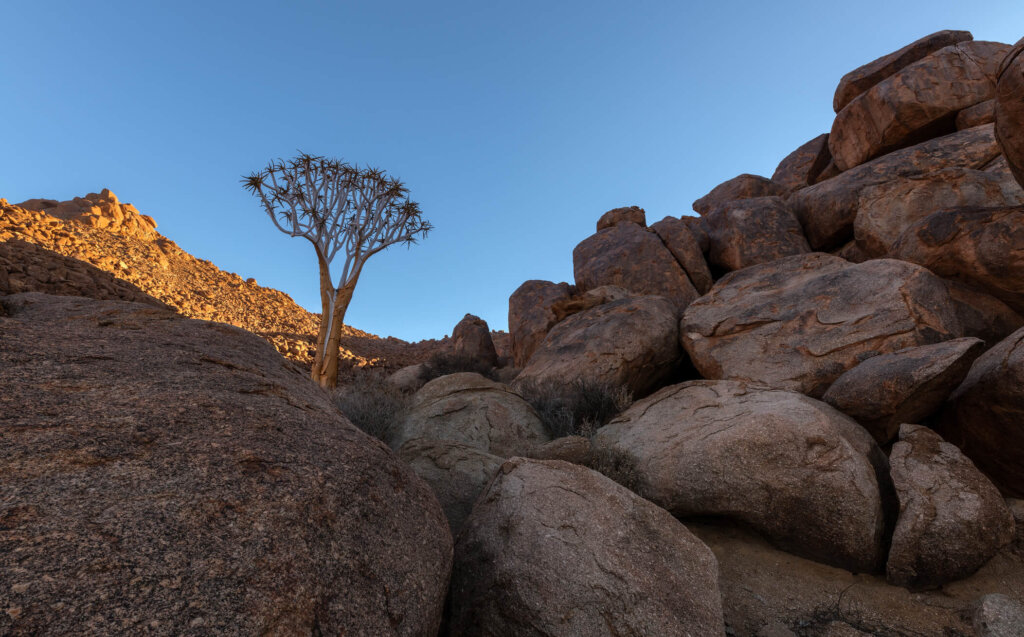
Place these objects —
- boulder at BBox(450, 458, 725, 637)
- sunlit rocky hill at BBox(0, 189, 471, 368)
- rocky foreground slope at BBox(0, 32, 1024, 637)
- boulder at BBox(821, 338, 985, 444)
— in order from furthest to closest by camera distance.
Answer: sunlit rocky hill at BBox(0, 189, 471, 368) → boulder at BBox(821, 338, 985, 444) → boulder at BBox(450, 458, 725, 637) → rocky foreground slope at BBox(0, 32, 1024, 637)

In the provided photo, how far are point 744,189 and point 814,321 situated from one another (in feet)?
40.5

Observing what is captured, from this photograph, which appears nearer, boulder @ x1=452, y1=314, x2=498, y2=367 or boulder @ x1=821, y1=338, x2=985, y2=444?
boulder @ x1=821, y1=338, x2=985, y2=444

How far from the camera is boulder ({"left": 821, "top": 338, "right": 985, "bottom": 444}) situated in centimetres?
436

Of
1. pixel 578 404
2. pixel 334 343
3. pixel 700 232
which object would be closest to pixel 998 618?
pixel 578 404

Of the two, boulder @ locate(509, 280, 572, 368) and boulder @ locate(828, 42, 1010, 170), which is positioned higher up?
boulder @ locate(828, 42, 1010, 170)

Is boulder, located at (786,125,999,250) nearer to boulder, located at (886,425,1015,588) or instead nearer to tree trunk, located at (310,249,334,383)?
boulder, located at (886,425,1015,588)

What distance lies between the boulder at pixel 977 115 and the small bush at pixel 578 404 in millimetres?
12645

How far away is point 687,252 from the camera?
508 inches

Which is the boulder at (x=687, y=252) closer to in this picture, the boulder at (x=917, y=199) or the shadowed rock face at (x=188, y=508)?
the boulder at (x=917, y=199)

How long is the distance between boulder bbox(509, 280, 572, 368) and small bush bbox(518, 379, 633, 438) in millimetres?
4289

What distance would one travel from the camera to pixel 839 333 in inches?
257

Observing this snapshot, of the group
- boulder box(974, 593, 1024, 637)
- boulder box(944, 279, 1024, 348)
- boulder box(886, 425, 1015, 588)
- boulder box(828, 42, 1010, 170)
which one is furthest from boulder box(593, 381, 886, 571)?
boulder box(828, 42, 1010, 170)

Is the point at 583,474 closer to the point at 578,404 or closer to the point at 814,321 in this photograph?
the point at 578,404

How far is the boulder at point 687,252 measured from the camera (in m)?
12.6
